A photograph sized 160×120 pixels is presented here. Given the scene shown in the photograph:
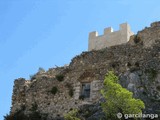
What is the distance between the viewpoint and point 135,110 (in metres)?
19.0

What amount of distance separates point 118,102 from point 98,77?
636 cm

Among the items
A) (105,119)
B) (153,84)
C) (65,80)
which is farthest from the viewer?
(65,80)

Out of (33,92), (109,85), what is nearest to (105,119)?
(109,85)

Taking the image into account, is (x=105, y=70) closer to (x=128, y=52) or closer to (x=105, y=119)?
(x=128, y=52)

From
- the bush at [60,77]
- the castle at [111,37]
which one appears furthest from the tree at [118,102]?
the castle at [111,37]

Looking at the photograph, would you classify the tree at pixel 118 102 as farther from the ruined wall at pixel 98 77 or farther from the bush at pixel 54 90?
the bush at pixel 54 90

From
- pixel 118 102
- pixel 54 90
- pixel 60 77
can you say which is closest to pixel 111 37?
pixel 60 77

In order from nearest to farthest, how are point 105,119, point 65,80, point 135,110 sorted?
point 135,110 → point 105,119 → point 65,80

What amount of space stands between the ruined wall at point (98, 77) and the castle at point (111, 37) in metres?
8.68

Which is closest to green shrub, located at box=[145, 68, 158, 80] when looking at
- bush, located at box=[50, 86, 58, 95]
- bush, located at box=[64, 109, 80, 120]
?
bush, located at box=[64, 109, 80, 120]

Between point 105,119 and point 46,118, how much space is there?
6.75 meters

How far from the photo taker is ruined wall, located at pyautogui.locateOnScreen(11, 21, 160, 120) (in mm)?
23688

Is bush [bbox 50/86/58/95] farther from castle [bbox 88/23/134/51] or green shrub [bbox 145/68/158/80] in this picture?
castle [bbox 88/23/134/51]

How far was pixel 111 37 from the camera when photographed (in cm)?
3672
